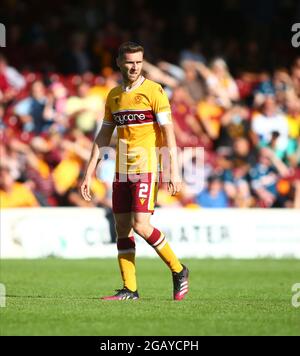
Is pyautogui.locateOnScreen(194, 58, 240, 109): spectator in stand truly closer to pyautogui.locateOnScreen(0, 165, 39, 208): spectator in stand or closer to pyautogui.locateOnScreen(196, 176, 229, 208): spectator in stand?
pyautogui.locateOnScreen(196, 176, 229, 208): spectator in stand

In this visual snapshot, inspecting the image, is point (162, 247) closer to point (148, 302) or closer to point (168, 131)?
point (148, 302)

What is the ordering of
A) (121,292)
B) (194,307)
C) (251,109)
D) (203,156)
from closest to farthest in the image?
(194,307) → (121,292) → (203,156) → (251,109)

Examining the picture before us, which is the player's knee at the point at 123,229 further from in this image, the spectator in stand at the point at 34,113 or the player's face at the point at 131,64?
the spectator in stand at the point at 34,113

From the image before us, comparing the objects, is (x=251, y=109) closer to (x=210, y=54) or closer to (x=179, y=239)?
(x=210, y=54)

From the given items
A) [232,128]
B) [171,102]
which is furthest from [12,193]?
[232,128]

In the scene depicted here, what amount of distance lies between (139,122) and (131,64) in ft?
1.99

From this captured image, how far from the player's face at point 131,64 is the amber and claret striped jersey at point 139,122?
14cm

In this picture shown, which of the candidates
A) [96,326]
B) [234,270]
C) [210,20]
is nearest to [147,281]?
[234,270]

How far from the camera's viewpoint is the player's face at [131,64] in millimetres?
10102

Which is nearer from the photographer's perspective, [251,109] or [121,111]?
[121,111]

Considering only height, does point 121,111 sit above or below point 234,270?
above

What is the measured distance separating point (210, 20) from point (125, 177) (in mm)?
15499

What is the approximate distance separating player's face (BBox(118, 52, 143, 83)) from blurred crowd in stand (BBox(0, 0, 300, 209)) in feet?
26.2

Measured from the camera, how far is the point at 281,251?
1814 cm
